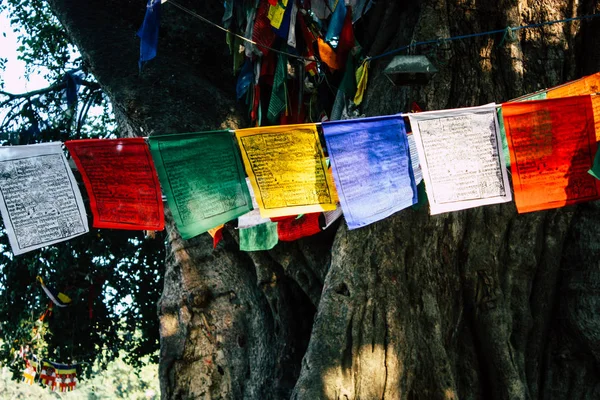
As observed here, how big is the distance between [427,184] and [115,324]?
6.55m

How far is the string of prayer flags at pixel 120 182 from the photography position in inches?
177

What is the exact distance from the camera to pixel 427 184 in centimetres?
436

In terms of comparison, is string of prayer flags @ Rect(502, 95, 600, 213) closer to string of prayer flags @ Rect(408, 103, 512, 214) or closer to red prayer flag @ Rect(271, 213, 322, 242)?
string of prayer flags @ Rect(408, 103, 512, 214)

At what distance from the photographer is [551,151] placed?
Result: 4.50 m

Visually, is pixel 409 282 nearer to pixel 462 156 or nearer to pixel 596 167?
pixel 462 156

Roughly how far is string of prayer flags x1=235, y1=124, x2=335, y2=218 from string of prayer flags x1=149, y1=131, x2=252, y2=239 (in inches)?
5.4

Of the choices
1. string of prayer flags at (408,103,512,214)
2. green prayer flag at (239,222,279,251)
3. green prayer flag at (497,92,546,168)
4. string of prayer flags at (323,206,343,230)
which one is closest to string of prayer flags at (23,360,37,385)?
green prayer flag at (239,222,279,251)

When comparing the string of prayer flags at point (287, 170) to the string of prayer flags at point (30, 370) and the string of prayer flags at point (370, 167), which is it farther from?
the string of prayer flags at point (30, 370)

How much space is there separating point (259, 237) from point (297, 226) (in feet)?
0.97

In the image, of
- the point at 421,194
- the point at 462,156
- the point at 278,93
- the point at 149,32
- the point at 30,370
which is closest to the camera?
the point at 462,156

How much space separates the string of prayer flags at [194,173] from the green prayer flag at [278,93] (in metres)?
1.64

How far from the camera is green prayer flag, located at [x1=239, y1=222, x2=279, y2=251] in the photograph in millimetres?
5613

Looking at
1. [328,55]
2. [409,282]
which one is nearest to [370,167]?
[409,282]

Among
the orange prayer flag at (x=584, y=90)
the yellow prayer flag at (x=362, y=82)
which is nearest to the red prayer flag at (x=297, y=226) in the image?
the yellow prayer flag at (x=362, y=82)
